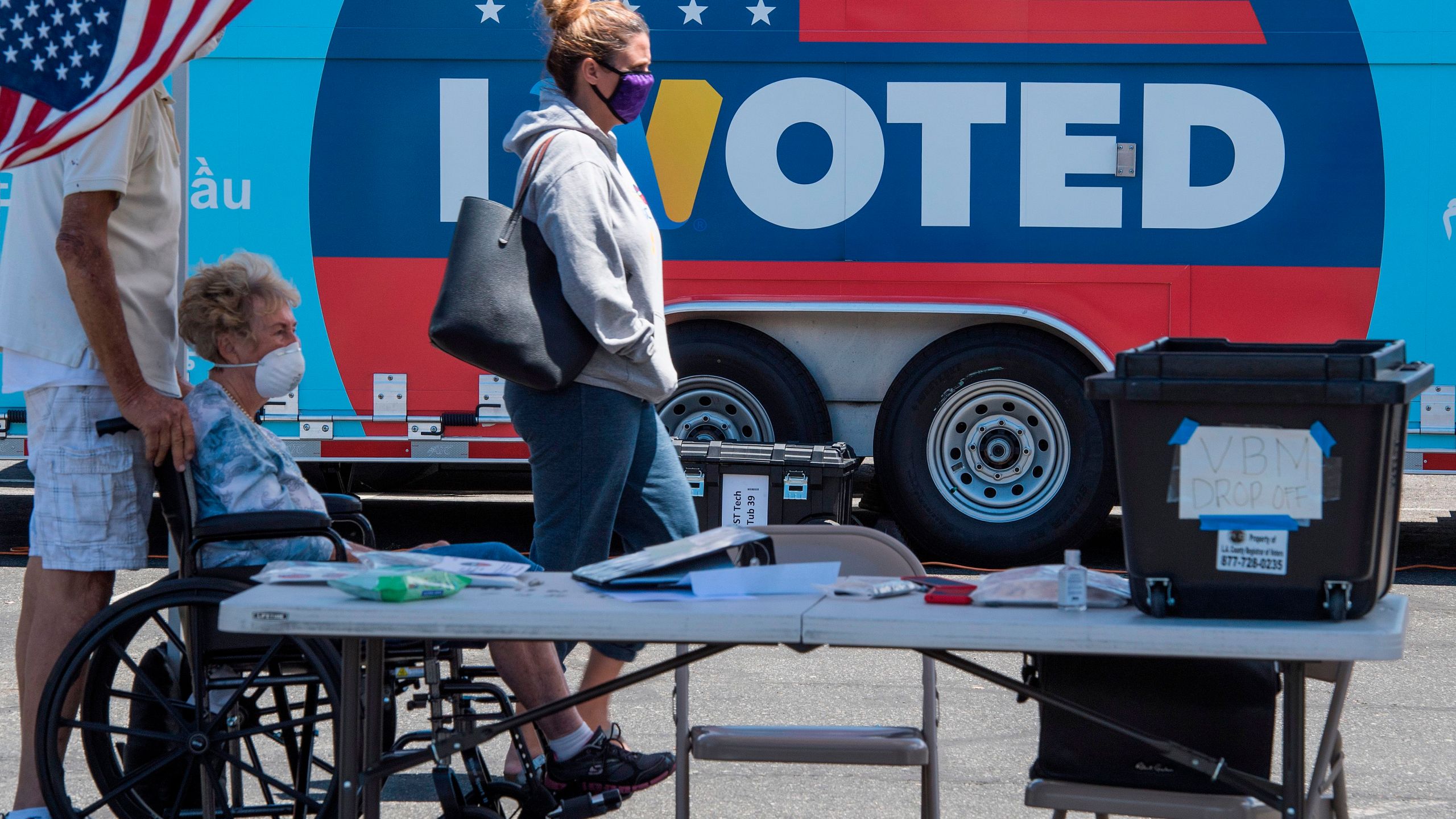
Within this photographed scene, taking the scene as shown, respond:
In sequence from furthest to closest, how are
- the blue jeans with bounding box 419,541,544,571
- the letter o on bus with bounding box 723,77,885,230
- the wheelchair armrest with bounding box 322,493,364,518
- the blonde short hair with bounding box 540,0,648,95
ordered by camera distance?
the letter o on bus with bounding box 723,77,885,230, the wheelchair armrest with bounding box 322,493,364,518, the blonde short hair with bounding box 540,0,648,95, the blue jeans with bounding box 419,541,544,571

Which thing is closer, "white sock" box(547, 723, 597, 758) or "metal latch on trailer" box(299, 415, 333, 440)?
"white sock" box(547, 723, 597, 758)

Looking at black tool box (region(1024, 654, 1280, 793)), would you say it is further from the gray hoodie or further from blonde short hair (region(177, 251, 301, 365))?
blonde short hair (region(177, 251, 301, 365))

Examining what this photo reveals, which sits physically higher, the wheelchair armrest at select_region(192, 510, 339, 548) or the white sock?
the wheelchair armrest at select_region(192, 510, 339, 548)

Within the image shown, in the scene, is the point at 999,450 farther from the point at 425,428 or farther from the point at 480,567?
the point at 480,567

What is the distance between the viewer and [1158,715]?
236 centimetres

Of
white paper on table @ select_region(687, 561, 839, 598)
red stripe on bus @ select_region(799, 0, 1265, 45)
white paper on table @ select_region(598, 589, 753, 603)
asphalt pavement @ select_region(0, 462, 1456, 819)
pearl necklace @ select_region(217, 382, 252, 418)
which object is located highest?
red stripe on bus @ select_region(799, 0, 1265, 45)

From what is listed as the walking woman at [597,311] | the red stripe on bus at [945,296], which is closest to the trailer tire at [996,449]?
the red stripe on bus at [945,296]

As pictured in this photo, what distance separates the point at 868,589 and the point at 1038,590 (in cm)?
28

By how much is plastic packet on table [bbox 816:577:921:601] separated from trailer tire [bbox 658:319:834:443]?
14.0 ft

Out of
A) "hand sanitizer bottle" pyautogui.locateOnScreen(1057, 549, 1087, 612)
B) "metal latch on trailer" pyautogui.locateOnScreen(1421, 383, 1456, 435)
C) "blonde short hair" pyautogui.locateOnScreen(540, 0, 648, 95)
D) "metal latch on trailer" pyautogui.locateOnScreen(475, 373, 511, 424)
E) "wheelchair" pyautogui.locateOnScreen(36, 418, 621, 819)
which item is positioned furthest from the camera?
"metal latch on trailer" pyautogui.locateOnScreen(475, 373, 511, 424)

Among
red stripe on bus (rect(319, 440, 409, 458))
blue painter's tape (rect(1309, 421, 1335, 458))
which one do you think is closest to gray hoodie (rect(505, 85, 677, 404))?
blue painter's tape (rect(1309, 421, 1335, 458))

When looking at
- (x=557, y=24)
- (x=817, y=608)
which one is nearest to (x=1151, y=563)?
(x=817, y=608)

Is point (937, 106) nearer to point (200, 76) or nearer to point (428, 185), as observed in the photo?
point (428, 185)

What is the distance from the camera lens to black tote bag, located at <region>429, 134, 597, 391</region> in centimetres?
302
